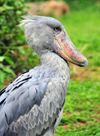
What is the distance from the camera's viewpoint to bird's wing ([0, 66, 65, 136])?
7.78 ft

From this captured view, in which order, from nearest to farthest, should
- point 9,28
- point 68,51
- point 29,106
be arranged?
point 29,106 < point 68,51 < point 9,28

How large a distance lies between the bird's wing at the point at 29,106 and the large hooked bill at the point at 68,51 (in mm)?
379

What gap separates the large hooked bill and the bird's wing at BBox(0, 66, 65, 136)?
38cm

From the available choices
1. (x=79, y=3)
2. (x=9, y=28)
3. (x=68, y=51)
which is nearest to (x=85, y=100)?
(x=68, y=51)

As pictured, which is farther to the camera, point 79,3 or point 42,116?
point 79,3

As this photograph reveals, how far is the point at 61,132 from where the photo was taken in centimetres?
329

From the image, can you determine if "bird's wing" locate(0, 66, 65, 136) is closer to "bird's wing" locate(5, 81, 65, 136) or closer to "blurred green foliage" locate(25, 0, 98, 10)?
"bird's wing" locate(5, 81, 65, 136)

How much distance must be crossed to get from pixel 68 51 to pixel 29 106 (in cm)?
75

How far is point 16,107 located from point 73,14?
10.8m

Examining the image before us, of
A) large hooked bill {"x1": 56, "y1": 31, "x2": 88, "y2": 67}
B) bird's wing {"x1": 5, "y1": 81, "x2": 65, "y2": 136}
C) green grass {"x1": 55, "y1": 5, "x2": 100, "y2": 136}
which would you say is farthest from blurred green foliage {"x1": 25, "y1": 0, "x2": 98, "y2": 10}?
bird's wing {"x1": 5, "y1": 81, "x2": 65, "y2": 136}

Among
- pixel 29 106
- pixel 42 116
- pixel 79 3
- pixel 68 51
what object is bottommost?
pixel 79 3

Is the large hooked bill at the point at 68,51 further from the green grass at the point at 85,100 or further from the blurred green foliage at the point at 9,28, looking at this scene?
the blurred green foliage at the point at 9,28

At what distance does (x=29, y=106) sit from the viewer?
7.91 ft

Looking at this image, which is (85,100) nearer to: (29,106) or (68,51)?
(68,51)
